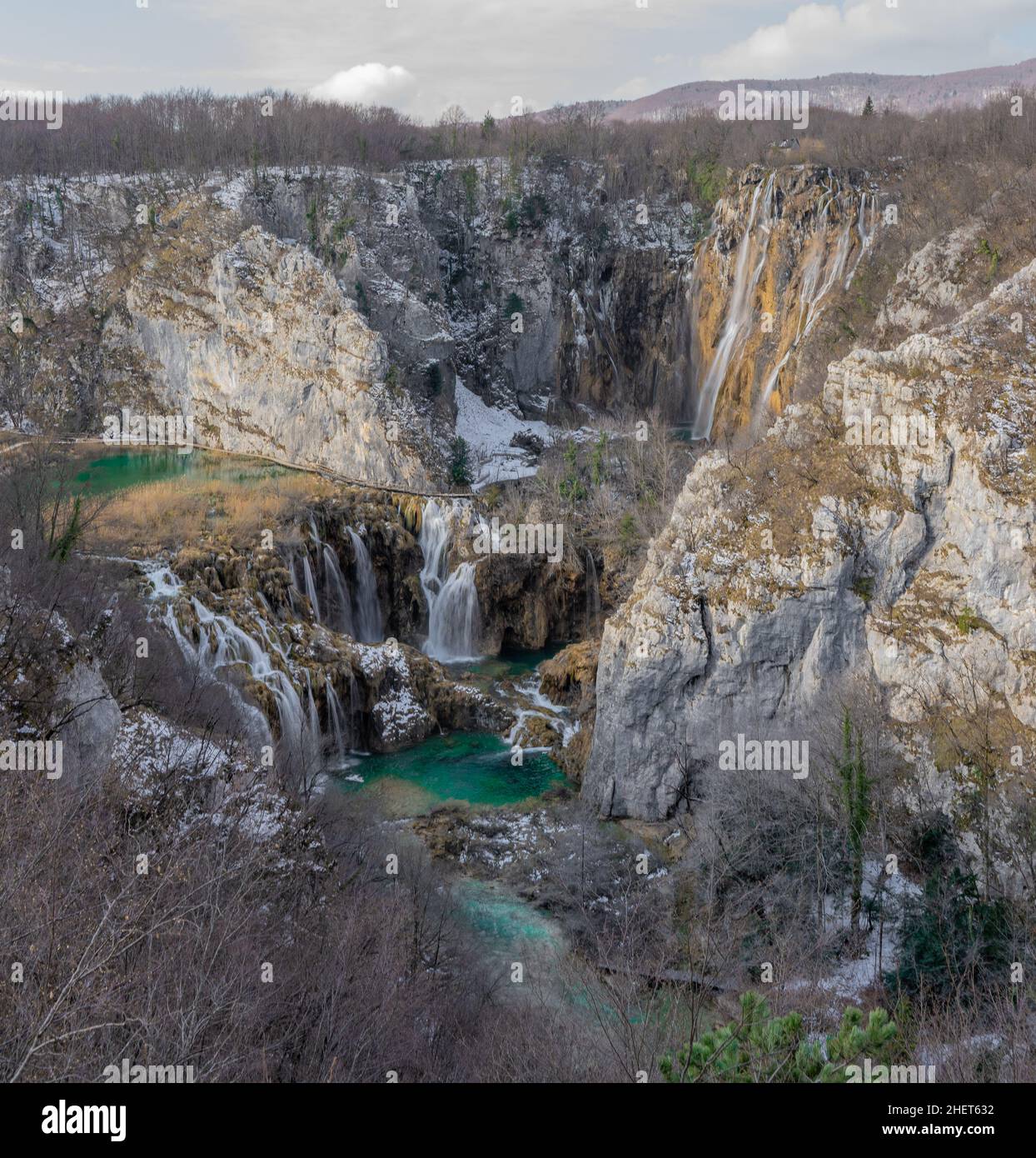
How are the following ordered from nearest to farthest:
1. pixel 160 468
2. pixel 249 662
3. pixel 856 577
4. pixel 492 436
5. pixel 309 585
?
pixel 856 577 < pixel 249 662 < pixel 309 585 < pixel 160 468 < pixel 492 436

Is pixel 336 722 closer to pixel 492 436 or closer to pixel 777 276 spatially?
pixel 492 436

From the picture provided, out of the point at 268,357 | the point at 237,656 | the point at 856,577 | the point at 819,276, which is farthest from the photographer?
the point at 268,357

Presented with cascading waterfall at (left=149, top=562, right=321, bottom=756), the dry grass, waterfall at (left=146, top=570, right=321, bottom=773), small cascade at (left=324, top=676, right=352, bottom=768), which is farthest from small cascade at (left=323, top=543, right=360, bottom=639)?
small cascade at (left=324, top=676, right=352, bottom=768)

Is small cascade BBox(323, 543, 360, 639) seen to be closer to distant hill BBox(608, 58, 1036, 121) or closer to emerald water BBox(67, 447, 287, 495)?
emerald water BBox(67, 447, 287, 495)

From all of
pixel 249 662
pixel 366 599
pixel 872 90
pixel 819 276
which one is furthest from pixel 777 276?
pixel 872 90

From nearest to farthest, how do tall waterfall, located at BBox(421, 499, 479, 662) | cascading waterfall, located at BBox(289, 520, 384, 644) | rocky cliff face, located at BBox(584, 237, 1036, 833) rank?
1. rocky cliff face, located at BBox(584, 237, 1036, 833)
2. cascading waterfall, located at BBox(289, 520, 384, 644)
3. tall waterfall, located at BBox(421, 499, 479, 662)
